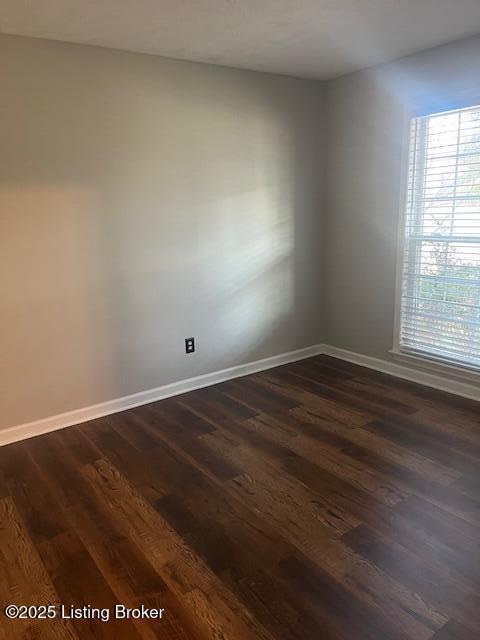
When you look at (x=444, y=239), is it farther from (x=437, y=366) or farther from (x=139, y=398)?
(x=139, y=398)

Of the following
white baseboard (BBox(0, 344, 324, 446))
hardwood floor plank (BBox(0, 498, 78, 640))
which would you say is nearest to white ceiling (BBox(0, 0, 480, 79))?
white baseboard (BBox(0, 344, 324, 446))

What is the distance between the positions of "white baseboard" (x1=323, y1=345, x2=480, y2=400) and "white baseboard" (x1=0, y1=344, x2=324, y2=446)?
10.7 inches

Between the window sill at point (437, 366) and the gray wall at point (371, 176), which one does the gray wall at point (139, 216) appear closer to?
the gray wall at point (371, 176)

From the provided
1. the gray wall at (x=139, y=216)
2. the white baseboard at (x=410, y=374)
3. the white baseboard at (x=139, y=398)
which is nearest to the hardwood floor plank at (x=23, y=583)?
the white baseboard at (x=139, y=398)

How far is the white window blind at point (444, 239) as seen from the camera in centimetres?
315

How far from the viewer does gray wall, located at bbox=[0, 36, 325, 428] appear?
9.17 feet

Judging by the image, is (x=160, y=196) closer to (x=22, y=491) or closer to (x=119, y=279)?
(x=119, y=279)

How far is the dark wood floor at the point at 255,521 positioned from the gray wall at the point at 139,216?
49cm

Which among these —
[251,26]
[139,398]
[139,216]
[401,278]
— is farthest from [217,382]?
[251,26]

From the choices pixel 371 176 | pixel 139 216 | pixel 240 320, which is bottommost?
pixel 240 320

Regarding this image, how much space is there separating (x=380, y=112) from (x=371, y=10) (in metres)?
1.21

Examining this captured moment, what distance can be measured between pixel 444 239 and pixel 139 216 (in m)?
2.09

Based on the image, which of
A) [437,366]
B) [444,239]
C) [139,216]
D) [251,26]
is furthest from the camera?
[437,366]

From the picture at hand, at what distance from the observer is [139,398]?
11.2 ft
